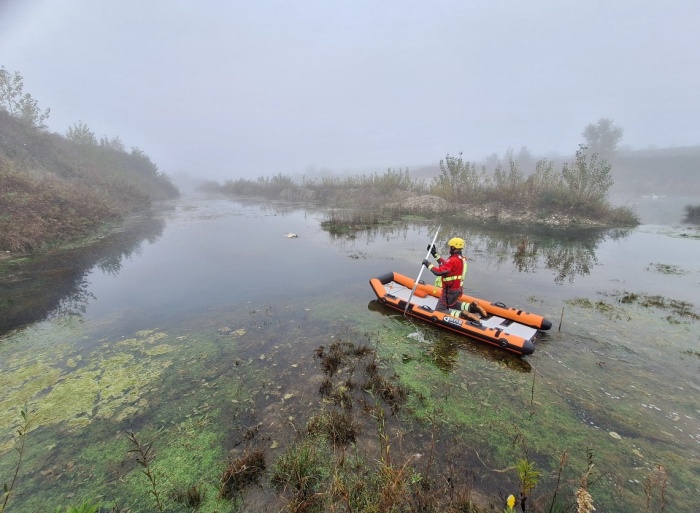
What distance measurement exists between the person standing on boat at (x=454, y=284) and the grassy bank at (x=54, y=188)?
1562 centimetres

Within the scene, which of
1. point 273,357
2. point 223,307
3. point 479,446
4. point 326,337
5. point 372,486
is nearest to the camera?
point 372,486

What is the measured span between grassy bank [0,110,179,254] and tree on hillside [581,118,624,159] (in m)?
67.9

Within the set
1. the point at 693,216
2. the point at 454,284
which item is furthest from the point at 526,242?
the point at 693,216

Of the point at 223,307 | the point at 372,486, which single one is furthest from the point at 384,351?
the point at 223,307

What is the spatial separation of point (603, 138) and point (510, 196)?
49.3m

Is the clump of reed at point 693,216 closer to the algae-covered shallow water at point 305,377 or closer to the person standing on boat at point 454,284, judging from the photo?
the algae-covered shallow water at point 305,377

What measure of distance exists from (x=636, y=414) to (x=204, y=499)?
20.6 feet

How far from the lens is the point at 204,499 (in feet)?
11.2

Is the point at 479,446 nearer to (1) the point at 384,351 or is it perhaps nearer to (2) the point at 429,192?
(1) the point at 384,351

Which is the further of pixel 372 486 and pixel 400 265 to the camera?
pixel 400 265

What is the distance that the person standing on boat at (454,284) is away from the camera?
7031 millimetres

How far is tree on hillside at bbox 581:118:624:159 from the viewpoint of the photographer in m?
53.1

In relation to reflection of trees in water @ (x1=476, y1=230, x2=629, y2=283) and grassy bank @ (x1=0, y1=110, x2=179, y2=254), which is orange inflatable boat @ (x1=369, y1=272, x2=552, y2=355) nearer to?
reflection of trees in water @ (x1=476, y1=230, x2=629, y2=283)

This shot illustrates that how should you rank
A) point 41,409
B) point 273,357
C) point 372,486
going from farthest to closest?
point 273,357, point 41,409, point 372,486
